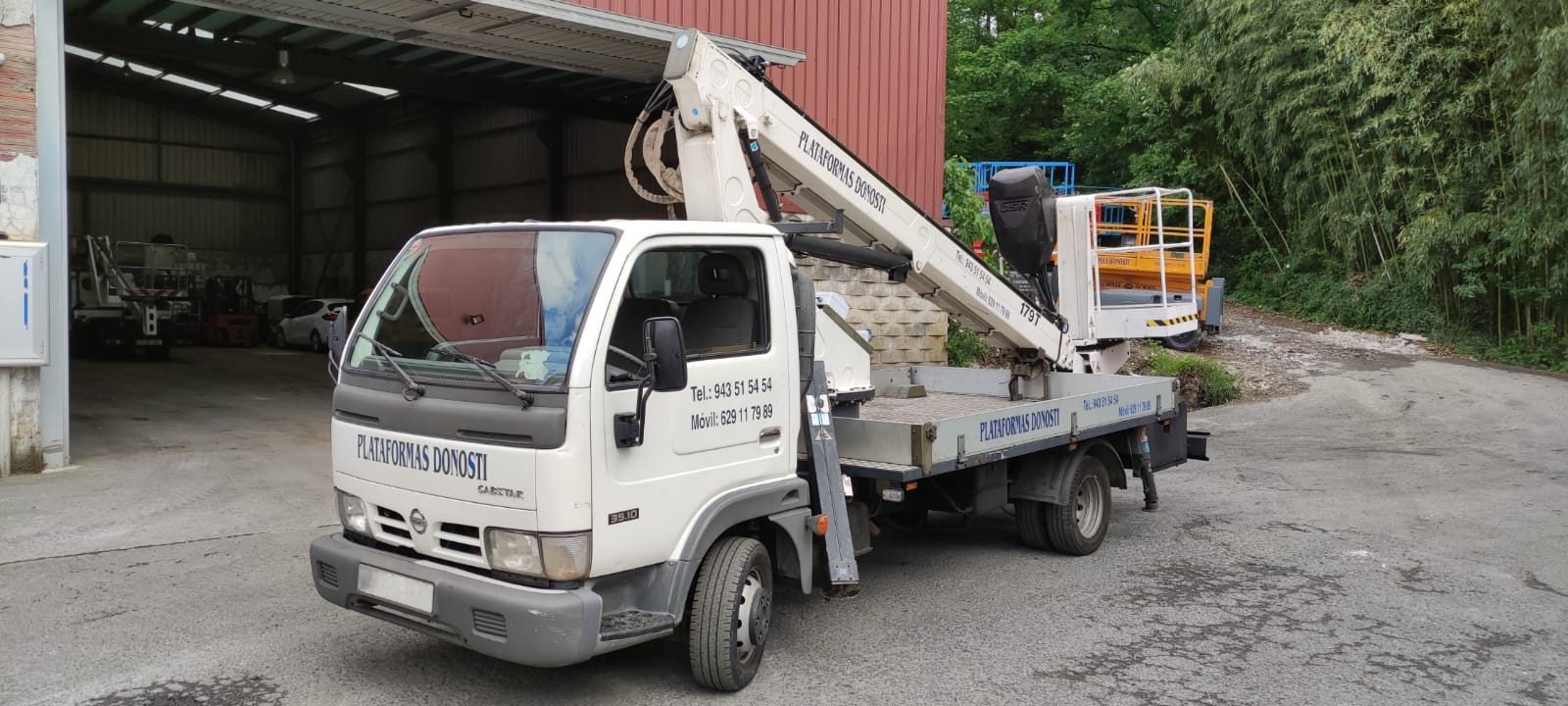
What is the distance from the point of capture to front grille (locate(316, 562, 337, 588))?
15.5 feet

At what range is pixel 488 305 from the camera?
4648mm

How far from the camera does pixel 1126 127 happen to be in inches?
1035

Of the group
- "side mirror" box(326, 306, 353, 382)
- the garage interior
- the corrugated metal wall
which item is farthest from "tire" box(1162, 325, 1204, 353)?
the corrugated metal wall

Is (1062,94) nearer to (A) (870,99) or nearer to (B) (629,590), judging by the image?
(A) (870,99)

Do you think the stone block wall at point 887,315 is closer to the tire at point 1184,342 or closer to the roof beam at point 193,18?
the tire at point 1184,342

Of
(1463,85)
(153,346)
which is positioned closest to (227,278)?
(153,346)

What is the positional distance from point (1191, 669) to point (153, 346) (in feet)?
69.5

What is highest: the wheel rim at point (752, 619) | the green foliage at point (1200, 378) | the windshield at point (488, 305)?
the windshield at point (488, 305)

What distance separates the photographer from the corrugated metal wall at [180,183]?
30188 mm

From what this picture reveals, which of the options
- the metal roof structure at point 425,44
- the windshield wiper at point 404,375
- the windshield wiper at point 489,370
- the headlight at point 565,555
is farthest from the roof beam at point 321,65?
the headlight at point 565,555

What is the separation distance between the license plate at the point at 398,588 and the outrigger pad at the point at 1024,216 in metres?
5.18

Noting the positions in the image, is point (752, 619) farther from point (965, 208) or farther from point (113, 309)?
point (113, 309)

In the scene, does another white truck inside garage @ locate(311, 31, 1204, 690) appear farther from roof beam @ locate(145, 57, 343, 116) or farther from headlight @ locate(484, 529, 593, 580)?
roof beam @ locate(145, 57, 343, 116)

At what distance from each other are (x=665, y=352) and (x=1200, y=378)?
1281cm
